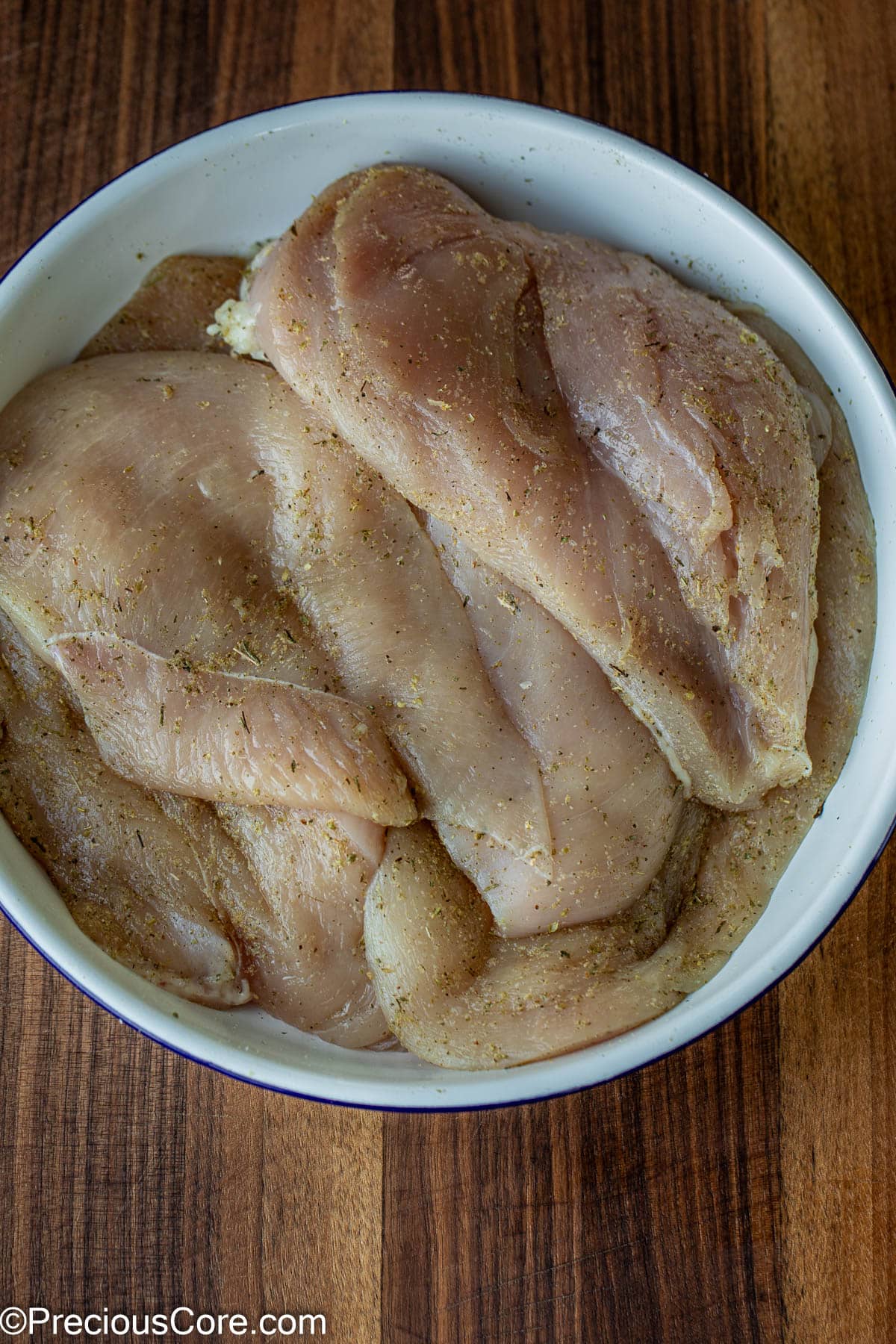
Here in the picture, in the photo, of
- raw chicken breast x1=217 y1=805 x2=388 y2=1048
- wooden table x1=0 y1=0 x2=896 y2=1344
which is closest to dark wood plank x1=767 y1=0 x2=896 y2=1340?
wooden table x1=0 y1=0 x2=896 y2=1344

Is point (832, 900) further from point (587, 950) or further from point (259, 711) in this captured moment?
point (259, 711)

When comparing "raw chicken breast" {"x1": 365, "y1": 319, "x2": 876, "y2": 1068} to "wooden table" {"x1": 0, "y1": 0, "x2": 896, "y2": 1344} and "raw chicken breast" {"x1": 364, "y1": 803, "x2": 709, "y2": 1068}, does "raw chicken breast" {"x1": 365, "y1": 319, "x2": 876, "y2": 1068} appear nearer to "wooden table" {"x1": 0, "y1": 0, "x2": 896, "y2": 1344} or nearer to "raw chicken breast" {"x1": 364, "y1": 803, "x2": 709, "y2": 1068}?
"raw chicken breast" {"x1": 364, "y1": 803, "x2": 709, "y2": 1068}

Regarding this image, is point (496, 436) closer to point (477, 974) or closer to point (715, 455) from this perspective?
point (715, 455)

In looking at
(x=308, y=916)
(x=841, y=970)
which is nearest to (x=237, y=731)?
(x=308, y=916)

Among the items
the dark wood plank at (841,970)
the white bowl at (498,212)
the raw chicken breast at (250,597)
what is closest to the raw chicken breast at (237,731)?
the raw chicken breast at (250,597)

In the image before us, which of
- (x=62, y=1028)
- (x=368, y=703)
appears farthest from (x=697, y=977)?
(x=62, y=1028)

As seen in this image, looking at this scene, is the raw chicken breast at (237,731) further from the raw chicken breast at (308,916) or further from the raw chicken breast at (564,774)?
the raw chicken breast at (564,774)

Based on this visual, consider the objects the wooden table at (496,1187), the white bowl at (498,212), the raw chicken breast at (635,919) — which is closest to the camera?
the white bowl at (498,212)
